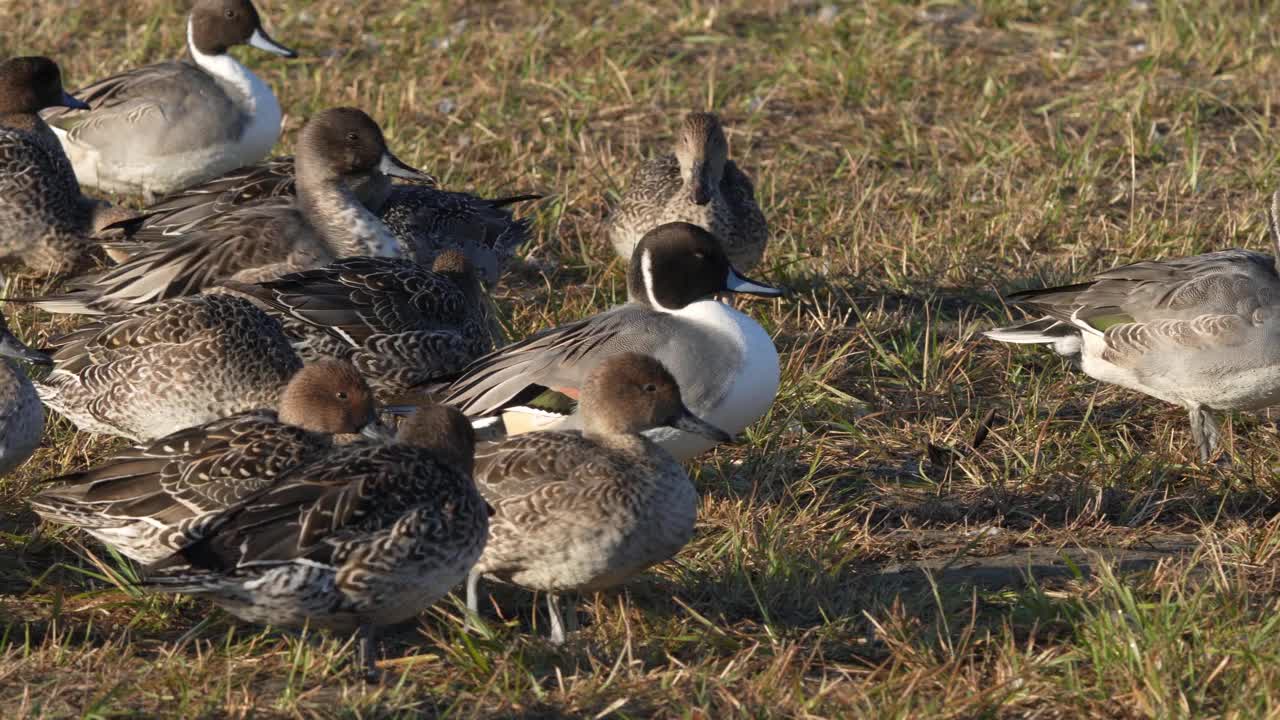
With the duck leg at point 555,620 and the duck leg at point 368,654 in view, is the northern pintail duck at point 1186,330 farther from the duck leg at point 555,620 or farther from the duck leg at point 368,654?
the duck leg at point 368,654

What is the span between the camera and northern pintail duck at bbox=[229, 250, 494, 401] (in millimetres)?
5488

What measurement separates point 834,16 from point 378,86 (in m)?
2.66

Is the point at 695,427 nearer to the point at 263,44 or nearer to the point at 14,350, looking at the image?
the point at 14,350

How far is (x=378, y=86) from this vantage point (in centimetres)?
878

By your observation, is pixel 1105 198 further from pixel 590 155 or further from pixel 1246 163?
pixel 590 155

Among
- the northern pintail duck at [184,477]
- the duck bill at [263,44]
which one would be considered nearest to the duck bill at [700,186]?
the northern pintail duck at [184,477]

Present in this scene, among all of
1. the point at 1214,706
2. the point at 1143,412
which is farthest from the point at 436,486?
the point at 1143,412

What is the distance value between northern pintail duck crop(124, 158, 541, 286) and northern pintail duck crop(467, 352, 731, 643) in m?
2.48

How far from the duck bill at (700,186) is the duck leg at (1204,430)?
83.4 inches

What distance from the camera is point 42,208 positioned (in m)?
6.97

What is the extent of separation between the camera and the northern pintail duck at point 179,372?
508 cm

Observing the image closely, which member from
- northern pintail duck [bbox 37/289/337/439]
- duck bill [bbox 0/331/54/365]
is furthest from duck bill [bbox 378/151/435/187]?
duck bill [bbox 0/331/54/365]

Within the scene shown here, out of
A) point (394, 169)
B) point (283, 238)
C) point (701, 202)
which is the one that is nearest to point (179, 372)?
point (283, 238)

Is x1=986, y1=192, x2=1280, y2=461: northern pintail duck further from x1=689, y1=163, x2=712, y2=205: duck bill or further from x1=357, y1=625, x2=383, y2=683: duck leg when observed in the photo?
x1=357, y1=625, x2=383, y2=683: duck leg
